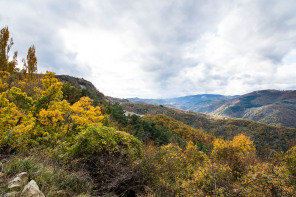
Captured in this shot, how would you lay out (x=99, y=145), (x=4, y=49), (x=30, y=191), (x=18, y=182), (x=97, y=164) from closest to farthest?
(x=30, y=191), (x=18, y=182), (x=97, y=164), (x=99, y=145), (x=4, y=49)

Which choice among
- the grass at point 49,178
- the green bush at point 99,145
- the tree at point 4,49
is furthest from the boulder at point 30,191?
the tree at point 4,49

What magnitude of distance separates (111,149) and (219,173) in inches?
261

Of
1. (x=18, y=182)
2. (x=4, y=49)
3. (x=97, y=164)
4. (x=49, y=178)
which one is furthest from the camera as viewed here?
(x=4, y=49)

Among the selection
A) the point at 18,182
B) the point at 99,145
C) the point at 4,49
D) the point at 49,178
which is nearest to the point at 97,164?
the point at 99,145

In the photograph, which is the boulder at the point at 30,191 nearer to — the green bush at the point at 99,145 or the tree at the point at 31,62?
the green bush at the point at 99,145

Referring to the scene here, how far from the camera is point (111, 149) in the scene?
6.99 metres

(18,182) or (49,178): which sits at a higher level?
(18,182)

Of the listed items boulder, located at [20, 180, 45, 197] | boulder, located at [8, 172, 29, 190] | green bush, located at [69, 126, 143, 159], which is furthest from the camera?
green bush, located at [69, 126, 143, 159]

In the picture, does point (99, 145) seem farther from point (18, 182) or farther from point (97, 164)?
point (18, 182)

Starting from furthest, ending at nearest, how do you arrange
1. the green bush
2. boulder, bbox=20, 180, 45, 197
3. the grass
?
1. the green bush
2. the grass
3. boulder, bbox=20, 180, 45, 197

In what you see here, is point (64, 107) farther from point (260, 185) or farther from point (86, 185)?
point (260, 185)

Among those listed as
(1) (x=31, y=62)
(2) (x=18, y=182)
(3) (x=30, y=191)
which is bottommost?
(3) (x=30, y=191)

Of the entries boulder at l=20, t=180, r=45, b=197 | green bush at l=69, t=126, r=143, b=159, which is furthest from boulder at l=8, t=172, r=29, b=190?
green bush at l=69, t=126, r=143, b=159

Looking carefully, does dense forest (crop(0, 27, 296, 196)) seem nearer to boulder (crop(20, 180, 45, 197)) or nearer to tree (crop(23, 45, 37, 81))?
boulder (crop(20, 180, 45, 197))
